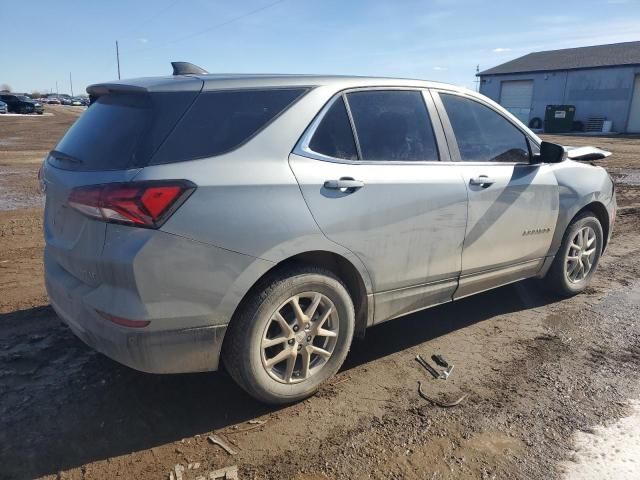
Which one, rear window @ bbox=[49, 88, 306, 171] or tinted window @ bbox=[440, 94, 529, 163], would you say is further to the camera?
tinted window @ bbox=[440, 94, 529, 163]

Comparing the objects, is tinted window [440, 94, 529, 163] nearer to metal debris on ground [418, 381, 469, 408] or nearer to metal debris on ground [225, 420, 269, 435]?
metal debris on ground [418, 381, 469, 408]

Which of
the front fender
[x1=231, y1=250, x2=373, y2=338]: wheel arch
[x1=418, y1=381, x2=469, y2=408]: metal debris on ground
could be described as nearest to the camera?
[x1=231, y1=250, x2=373, y2=338]: wheel arch

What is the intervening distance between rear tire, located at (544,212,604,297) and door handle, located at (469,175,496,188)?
1.25 meters

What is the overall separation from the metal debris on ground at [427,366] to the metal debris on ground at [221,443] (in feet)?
4.73

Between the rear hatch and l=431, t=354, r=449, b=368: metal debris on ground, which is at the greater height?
the rear hatch

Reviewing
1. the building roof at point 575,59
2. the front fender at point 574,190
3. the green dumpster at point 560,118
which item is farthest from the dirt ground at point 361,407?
the building roof at point 575,59

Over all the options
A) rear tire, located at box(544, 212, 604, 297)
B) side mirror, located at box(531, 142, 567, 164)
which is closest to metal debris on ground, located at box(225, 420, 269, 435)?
side mirror, located at box(531, 142, 567, 164)

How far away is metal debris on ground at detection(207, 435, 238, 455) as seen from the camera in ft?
8.59

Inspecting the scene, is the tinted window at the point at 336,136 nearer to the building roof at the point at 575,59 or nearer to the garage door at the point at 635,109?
the garage door at the point at 635,109

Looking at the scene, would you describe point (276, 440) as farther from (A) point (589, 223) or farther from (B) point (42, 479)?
(A) point (589, 223)

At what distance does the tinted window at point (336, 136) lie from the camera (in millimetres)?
2943

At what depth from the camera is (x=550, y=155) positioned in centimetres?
411

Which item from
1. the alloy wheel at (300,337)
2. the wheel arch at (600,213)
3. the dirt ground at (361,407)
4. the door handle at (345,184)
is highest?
the door handle at (345,184)

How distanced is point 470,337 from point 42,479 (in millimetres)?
2963
